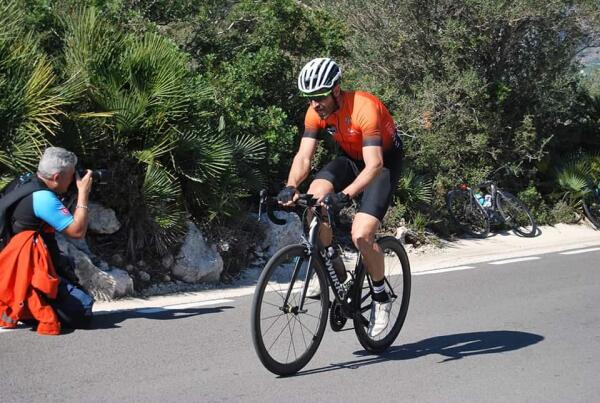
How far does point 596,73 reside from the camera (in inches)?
694

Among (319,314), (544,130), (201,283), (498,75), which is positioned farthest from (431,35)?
(319,314)

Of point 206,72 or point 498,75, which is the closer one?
point 206,72

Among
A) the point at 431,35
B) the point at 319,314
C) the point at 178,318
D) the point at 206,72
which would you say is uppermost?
the point at 431,35

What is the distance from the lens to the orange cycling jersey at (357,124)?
600 cm

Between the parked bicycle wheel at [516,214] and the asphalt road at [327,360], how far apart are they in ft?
16.5

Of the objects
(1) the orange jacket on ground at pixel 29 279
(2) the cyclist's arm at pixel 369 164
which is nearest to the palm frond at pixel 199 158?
(1) the orange jacket on ground at pixel 29 279

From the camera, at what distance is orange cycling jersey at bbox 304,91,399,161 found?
600 cm

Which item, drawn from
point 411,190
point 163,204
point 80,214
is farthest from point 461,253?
point 80,214

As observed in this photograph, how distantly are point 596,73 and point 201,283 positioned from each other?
11487mm

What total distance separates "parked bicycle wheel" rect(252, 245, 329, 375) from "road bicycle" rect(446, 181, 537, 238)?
7.34 metres

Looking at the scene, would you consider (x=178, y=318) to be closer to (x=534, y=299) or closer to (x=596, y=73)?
(x=534, y=299)

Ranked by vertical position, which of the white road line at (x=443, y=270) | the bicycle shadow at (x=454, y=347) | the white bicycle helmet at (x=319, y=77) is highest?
the white bicycle helmet at (x=319, y=77)

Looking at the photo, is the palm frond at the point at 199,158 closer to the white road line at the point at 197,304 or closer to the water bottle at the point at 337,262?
the white road line at the point at 197,304

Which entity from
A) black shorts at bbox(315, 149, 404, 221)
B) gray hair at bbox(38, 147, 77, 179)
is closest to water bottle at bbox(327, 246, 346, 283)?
black shorts at bbox(315, 149, 404, 221)
